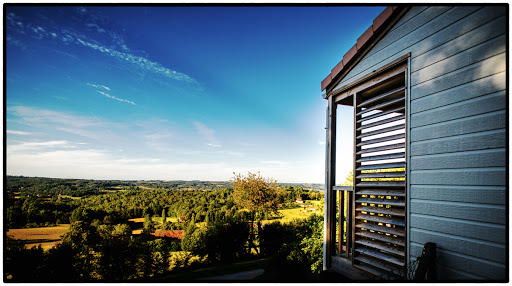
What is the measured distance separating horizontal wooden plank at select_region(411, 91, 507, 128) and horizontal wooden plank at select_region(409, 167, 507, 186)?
0.46 metres

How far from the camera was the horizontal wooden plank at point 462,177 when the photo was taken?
6.27ft

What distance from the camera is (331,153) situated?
392 cm

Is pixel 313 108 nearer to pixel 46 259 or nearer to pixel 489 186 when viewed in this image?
pixel 489 186

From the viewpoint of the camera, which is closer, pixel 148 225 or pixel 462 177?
pixel 462 177

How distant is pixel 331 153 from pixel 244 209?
22.2 m

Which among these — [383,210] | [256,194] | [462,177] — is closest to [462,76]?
[462,177]

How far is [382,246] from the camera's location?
3078mm

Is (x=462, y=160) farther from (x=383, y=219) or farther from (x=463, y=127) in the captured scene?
(x=383, y=219)

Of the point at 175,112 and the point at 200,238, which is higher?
the point at 175,112

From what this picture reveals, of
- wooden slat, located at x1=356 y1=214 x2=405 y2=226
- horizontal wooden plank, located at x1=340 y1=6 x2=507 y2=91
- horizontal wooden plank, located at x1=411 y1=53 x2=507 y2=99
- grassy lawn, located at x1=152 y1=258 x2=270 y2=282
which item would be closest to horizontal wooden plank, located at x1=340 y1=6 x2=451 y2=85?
horizontal wooden plank, located at x1=340 y1=6 x2=507 y2=91

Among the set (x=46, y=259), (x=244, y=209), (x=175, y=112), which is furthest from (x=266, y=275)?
(x=175, y=112)

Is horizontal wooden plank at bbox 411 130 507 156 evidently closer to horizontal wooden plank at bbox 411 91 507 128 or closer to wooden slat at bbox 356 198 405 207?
horizontal wooden plank at bbox 411 91 507 128

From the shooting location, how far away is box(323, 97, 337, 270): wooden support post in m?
3.89

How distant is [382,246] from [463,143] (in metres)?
1.55
